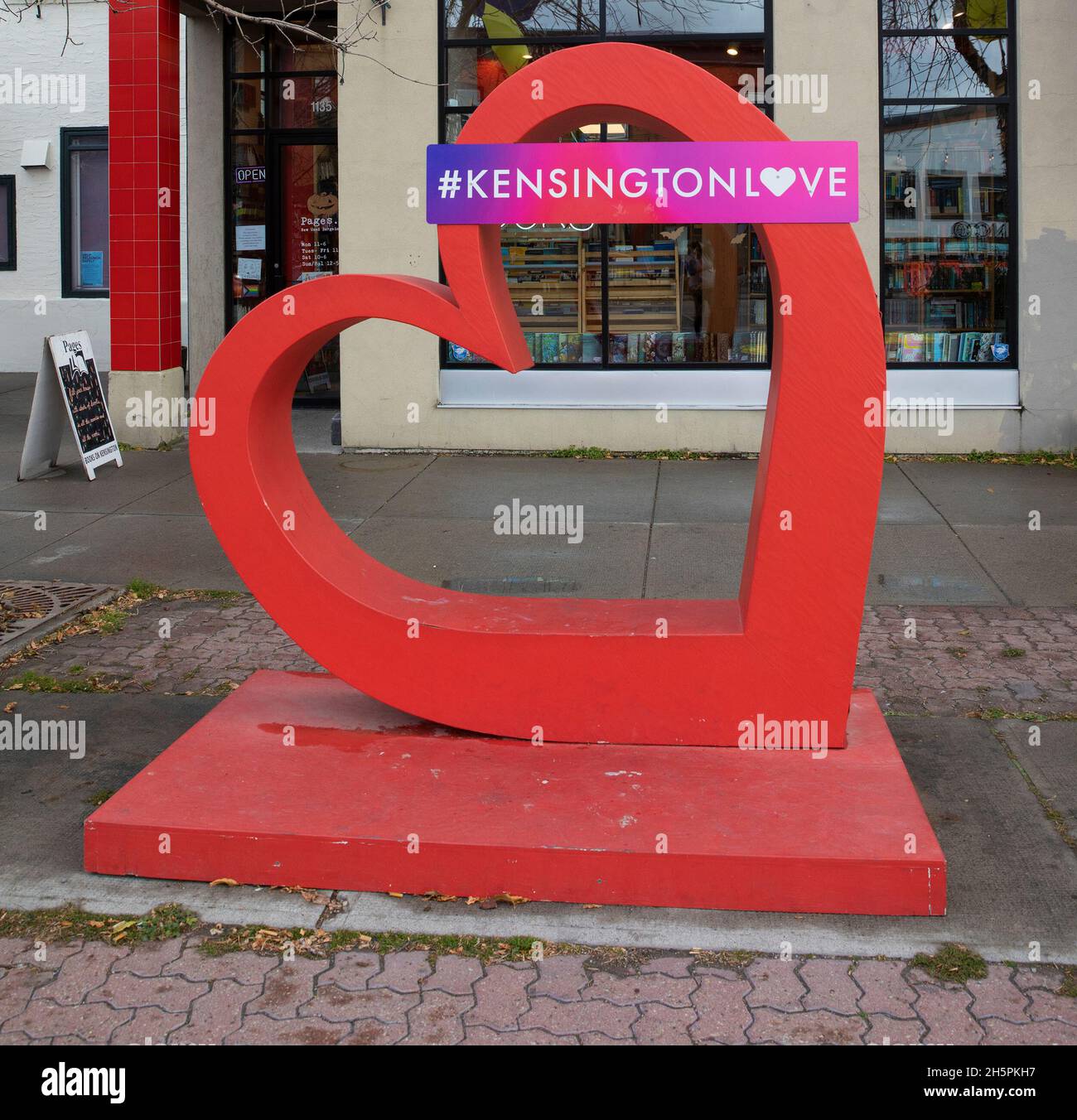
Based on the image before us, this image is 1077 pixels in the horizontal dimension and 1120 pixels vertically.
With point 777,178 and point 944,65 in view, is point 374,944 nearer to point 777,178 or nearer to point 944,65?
point 777,178

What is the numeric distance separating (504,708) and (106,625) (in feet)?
10.0

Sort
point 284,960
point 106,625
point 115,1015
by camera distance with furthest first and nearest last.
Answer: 1. point 106,625
2. point 284,960
3. point 115,1015

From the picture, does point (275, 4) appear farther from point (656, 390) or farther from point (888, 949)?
point (888, 949)

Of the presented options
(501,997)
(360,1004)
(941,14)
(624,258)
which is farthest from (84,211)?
(501,997)

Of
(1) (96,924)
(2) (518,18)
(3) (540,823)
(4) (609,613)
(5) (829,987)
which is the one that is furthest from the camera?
(2) (518,18)

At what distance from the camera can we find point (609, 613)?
18.0 feet

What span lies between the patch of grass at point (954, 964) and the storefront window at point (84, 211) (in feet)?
53.9

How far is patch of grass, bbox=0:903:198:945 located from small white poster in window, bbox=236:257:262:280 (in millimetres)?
11550

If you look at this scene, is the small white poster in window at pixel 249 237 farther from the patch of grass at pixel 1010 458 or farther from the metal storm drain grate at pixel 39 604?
the metal storm drain grate at pixel 39 604

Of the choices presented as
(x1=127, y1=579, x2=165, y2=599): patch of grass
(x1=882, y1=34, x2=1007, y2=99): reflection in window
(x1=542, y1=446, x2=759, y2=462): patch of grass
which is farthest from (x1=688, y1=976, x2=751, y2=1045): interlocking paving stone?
(x1=882, y1=34, x2=1007, y2=99): reflection in window

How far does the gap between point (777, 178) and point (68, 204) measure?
1542 cm

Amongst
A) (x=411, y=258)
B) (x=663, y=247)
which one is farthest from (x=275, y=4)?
(x=663, y=247)

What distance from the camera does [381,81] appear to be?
11875mm

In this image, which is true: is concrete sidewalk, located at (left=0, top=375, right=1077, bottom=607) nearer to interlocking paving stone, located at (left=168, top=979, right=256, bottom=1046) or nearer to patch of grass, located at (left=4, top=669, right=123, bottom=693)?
patch of grass, located at (left=4, top=669, right=123, bottom=693)
